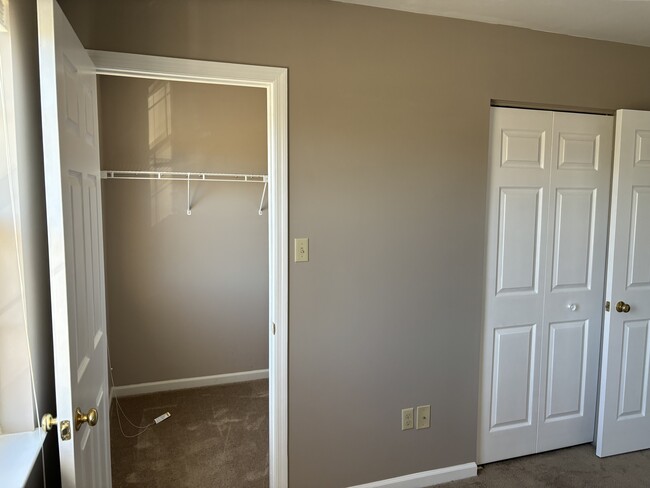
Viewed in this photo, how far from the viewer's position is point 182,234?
3312mm

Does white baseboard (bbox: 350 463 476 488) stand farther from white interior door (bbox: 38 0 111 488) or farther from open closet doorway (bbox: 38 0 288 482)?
white interior door (bbox: 38 0 111 488)

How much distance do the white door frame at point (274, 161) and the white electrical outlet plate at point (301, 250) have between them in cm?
5

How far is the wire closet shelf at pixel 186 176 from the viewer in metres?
2.98

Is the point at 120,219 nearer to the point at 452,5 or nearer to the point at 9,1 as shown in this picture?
the point at 9,1

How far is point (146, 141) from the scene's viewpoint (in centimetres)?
314

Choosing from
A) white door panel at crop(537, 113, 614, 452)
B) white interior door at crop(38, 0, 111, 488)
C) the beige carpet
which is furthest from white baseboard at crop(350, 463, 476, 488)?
white interior door at crop(38, 0, 111, 488)

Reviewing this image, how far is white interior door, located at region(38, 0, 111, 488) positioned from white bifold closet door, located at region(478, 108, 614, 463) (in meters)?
1.98

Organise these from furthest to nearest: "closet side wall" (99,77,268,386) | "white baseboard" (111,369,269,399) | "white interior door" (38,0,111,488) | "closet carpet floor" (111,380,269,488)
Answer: "white baseboard" (111,369,269,399), "closet side wall" (99,77,268,386), "closet carpet floor" (111,380,269,488), "white interior door" (38,0,111,488)

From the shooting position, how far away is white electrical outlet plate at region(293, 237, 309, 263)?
6.61 feet

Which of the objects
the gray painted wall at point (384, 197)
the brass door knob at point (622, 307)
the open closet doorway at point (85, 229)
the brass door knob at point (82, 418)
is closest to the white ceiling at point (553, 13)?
the gray painted wall at point (384, 197)

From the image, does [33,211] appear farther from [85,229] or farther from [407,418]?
[407,418]

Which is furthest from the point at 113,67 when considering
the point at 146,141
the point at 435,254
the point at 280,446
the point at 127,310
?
the point at 127,310

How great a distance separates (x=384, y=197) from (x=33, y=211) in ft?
4.89

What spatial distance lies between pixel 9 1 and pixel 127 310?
2479mm
